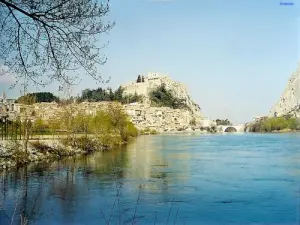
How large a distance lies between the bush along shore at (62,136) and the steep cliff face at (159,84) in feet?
108

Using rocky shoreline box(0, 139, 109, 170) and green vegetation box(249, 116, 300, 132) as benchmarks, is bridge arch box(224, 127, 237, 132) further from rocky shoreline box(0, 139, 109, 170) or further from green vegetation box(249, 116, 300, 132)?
rocky shoreline box(0, 139, 109, 170)

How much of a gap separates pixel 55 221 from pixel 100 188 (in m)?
2.11

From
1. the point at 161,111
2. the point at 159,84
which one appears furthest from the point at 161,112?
the point at 159,84

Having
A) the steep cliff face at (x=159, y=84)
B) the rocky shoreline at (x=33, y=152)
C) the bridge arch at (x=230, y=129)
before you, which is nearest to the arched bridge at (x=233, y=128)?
the bridge arch at (x=230, y=129)

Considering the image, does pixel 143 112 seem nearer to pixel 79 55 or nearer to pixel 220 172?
pixel 220 172

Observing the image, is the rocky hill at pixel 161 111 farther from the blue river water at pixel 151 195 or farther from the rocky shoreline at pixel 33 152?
the blue river water at pixel 151 195

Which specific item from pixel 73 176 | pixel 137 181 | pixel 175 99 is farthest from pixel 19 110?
pixel 175 99

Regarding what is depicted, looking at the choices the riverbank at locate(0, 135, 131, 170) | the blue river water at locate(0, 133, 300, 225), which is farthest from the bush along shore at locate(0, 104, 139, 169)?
the blue river water at locate(0, 133, 300, 225)

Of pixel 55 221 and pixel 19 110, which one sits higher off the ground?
pixel 19 110

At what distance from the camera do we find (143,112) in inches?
2008

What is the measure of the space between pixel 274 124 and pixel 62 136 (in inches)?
1140

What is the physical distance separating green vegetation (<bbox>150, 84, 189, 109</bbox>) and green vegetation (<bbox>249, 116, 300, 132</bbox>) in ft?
61.2

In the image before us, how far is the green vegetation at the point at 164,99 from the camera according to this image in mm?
59559

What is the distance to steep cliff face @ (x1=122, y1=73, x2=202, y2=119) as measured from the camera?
186 feet
